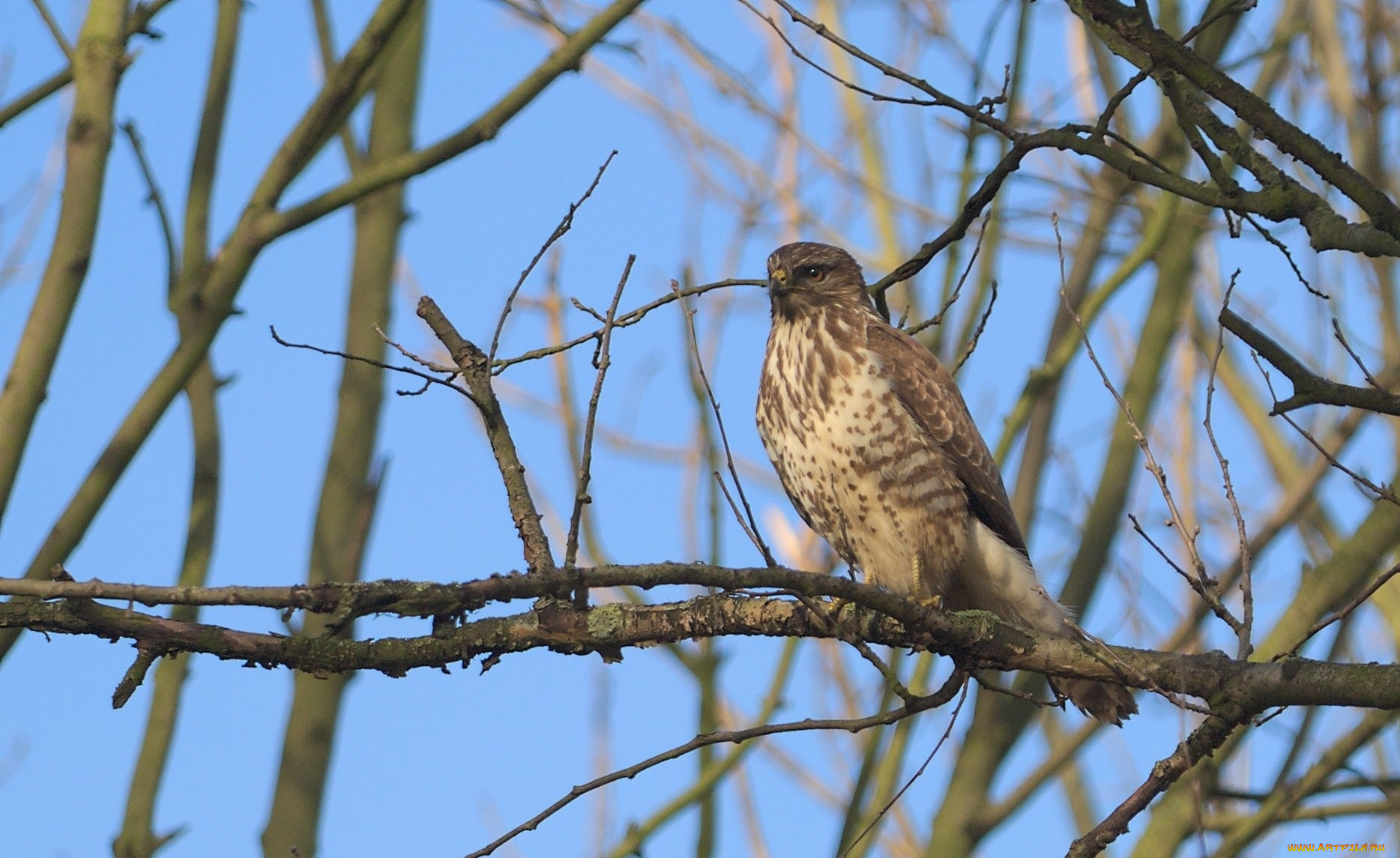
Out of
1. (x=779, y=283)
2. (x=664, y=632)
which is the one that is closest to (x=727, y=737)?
(x=664, y=632)

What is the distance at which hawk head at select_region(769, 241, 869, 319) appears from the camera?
5242 mm

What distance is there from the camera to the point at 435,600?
9.48 ft

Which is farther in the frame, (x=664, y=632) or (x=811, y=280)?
(x=811, y=280)

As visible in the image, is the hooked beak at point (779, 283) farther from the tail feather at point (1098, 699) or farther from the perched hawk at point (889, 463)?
the tail feather at point (1098, 699)

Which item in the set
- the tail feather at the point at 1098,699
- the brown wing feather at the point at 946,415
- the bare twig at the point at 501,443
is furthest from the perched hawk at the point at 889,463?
the bare twig at the point at 501,443

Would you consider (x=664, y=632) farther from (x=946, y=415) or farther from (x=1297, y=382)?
(x=946, y=415)

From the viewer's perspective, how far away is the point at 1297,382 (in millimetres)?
3090

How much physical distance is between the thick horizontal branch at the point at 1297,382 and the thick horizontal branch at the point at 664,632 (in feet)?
1.78

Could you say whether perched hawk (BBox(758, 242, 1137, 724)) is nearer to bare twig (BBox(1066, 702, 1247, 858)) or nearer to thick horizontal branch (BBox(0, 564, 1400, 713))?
thick horizontal branch (BBox(0, 564, 1400, 713))

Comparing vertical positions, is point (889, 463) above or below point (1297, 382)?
above

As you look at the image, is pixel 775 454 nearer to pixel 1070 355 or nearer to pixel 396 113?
pixel 1070 355

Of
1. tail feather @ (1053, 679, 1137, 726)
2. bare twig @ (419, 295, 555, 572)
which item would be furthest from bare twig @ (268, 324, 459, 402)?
tail feather @ (1053, 679, 1137, 726)

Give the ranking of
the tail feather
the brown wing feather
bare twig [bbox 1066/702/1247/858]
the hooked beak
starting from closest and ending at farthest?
bare twig [bbox 1066/702/1247/858]
the tail feather
the brown wing feather
the hooked beak

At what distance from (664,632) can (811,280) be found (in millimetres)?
2326
